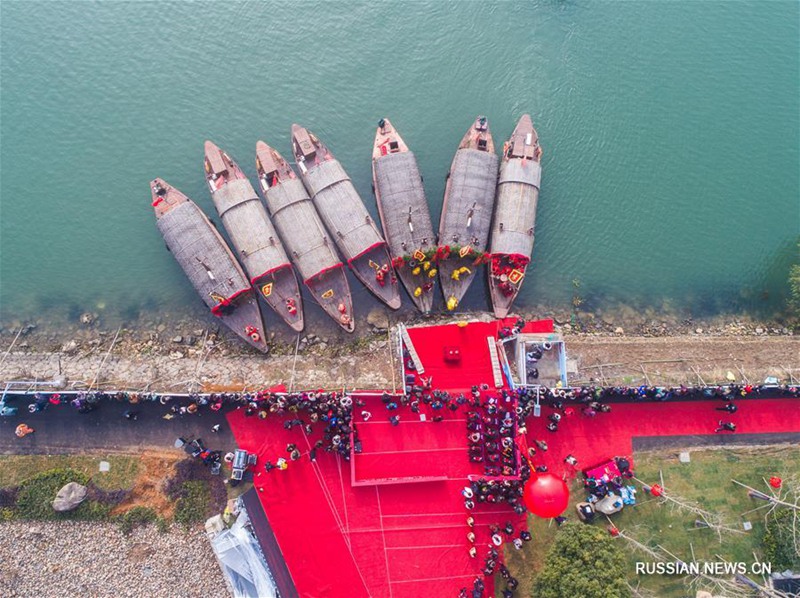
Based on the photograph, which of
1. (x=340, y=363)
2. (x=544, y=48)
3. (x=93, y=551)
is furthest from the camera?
(x=544, y=48)

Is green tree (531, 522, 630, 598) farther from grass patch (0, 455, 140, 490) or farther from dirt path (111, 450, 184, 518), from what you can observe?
grass patch (0, 455, 140, 490)

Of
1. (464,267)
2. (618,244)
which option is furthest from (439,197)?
(618,244)

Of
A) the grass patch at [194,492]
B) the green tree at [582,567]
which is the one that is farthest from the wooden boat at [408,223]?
the grass patch at [194,492]

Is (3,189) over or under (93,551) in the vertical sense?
over

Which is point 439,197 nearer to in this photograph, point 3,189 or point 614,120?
point 614,120

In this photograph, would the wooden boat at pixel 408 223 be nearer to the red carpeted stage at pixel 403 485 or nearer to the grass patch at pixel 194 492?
the red carpeted stage at pixel 403 485

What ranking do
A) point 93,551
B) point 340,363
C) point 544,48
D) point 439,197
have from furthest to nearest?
point 544,48 < point 439,197 < point 340,363 < point 93,551
